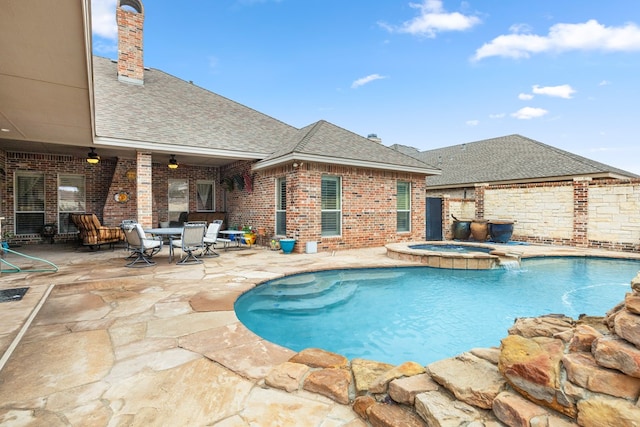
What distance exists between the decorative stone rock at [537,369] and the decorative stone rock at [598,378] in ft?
0.21

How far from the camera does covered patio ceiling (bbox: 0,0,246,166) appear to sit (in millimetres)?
2668

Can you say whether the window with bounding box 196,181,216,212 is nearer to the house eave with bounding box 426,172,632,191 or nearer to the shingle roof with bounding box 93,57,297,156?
the shingle roof with bounding box 93,57,297,156

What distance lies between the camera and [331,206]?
9156 millimetres

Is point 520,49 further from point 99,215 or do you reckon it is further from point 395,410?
point 99,215

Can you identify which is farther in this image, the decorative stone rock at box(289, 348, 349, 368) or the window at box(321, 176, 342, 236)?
the window at box(321, 176, 342, 236)

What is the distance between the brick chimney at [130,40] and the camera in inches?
420

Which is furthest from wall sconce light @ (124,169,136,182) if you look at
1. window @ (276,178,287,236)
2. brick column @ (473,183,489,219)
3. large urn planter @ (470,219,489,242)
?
brick column @ (473,183,489,219)

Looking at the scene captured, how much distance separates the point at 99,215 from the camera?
11133 mm

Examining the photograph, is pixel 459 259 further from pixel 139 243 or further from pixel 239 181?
pixel 239 181

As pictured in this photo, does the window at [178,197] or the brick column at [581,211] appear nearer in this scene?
the brick column at [581,211]

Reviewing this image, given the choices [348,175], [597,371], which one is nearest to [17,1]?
[597,371]

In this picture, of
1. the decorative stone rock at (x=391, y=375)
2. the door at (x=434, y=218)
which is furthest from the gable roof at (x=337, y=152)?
the decorative stone rock at (x=391, y=375)

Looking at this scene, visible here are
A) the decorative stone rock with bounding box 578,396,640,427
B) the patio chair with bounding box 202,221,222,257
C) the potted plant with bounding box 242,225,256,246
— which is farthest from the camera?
the potted plant with bounding box 242,225,256,246

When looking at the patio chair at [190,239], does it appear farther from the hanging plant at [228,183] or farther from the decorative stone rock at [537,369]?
the decorative stone rock at [537,369]
